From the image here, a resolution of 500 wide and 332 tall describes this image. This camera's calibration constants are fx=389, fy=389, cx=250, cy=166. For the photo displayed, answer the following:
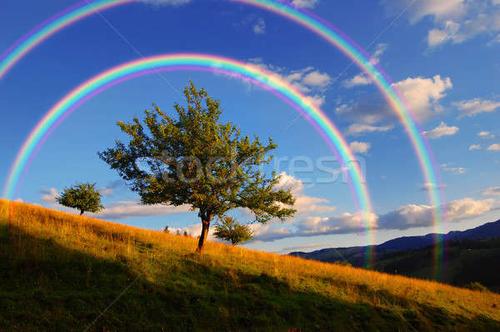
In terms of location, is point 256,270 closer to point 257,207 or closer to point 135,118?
point 257,207

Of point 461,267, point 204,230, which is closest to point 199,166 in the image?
point 204,230

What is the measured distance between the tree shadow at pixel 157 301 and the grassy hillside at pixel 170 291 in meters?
0.04

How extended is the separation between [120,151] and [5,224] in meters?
7.49

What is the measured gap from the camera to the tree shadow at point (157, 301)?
13.6 meters

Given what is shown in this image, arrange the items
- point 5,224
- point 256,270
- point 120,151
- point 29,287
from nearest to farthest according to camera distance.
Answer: point 29,287
point 5,224
point 256,270
point 120,151

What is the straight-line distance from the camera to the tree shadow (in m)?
13.6

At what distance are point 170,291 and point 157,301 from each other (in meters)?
1.22

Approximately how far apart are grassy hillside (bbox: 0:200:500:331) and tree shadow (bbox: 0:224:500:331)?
0.04m

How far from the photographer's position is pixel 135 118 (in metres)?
25.8

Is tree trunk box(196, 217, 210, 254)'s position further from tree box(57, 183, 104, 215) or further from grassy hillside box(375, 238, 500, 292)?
grassy hillside box(375, 238, 500, 292)

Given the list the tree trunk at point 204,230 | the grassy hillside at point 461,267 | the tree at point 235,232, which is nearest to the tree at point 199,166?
the tree trunk at point 204,230

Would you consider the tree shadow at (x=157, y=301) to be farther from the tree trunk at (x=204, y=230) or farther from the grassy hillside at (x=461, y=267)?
the grassy hillside at (x=461, y=267)

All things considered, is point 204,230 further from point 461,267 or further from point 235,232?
point 461,267

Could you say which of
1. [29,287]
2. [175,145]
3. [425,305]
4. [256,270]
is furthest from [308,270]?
[29,287]
